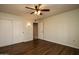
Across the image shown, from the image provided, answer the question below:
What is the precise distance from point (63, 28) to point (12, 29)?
3.55 metres

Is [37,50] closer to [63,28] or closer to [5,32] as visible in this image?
[5,32]

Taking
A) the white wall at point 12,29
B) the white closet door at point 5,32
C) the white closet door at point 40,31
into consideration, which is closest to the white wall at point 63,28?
the white closet door at point 40,31

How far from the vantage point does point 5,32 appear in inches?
190

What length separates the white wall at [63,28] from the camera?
449 cm

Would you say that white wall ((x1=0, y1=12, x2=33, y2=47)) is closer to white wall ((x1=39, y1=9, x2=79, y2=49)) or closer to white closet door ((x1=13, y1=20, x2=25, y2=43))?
white closet door ((x1=13, y1=20, x2=25, y2=43))

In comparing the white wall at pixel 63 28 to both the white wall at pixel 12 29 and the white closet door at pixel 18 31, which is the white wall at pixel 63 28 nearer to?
the white wall at pixel 12 29

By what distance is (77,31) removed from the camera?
4.37 m

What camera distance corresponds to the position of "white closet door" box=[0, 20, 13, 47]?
461 centimetres

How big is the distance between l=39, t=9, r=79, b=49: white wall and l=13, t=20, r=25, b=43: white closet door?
234 cm

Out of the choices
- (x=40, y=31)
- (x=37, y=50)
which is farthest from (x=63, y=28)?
(x=40, y=31)

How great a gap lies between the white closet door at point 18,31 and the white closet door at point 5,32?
0.41m

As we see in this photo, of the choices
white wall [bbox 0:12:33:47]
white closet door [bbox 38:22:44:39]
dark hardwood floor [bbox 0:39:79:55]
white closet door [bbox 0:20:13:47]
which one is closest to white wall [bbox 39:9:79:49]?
white closet door [bbox 38:22:44:39]
